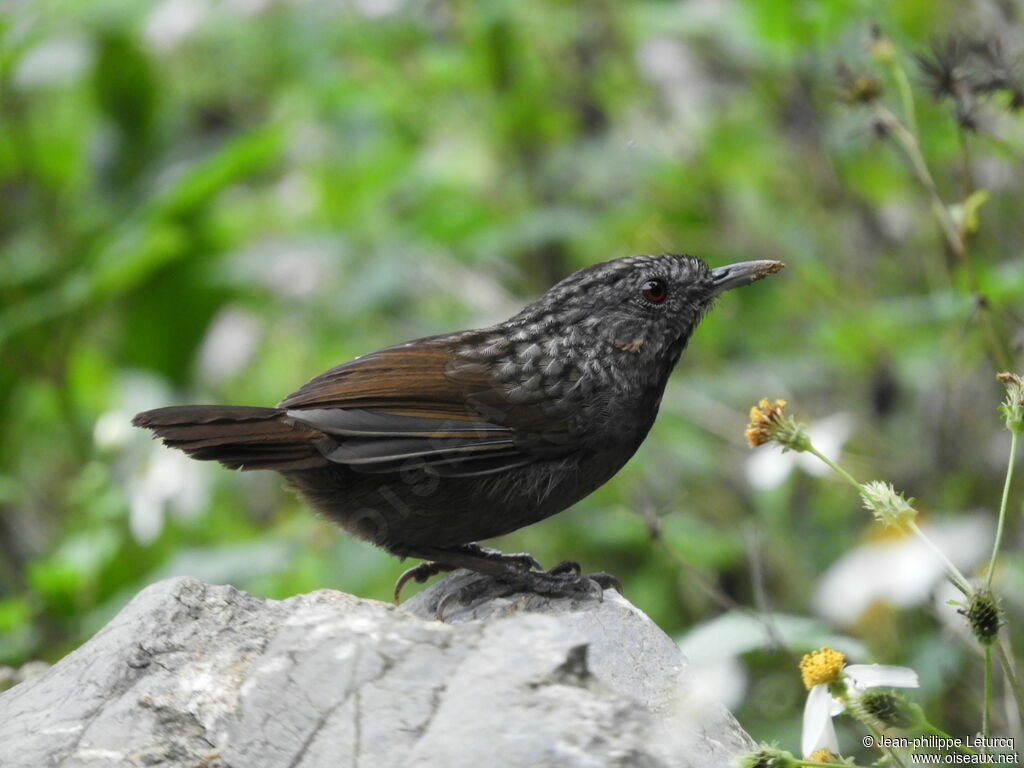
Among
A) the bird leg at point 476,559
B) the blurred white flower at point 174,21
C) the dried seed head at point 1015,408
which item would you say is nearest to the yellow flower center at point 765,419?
the dried seed head at point 1015,408

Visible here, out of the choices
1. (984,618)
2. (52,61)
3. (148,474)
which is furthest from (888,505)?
(52,61)

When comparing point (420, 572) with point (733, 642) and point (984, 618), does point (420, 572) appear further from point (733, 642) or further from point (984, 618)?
point (984, 618)

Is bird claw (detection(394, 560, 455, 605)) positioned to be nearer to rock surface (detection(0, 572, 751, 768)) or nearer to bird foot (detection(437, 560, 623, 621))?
bird foot (detection(437, 560, 623, 621))

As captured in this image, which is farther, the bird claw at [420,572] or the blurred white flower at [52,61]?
the blurred white flower at [52,61]

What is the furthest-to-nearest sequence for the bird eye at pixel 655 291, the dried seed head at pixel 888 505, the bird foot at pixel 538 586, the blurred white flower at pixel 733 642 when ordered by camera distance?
the bird eye at pixel 655 291
the bird foot at pixel 538 586
the blurred white flower at pixel 733 642
the dried seed head at pixel 888 505

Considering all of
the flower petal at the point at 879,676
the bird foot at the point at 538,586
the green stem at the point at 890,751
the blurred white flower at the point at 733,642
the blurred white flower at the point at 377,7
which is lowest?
the green stem at the point at 890,751

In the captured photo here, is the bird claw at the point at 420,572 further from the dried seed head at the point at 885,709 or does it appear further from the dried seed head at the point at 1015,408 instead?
the dried seed head at the point at 1015,408
